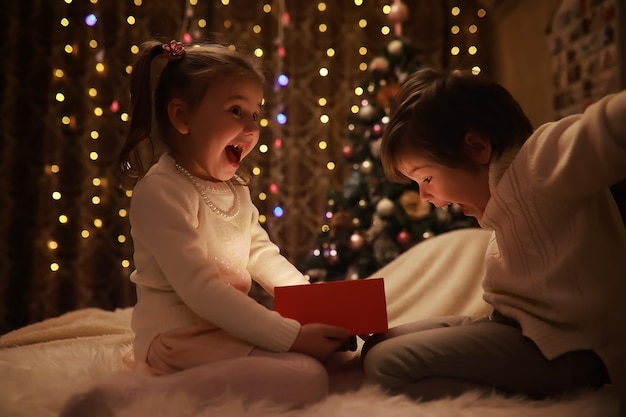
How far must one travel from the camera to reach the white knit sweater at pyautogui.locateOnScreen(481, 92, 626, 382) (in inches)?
37.4

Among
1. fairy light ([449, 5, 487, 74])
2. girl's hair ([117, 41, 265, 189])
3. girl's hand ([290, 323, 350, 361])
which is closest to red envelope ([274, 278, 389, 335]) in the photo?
girl's hand ([290, 323, 350, 361])

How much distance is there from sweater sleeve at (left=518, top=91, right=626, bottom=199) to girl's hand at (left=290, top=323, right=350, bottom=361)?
0.44m

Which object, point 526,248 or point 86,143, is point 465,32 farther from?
point 526,248

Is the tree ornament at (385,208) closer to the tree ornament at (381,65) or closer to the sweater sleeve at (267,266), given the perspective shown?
the tree ornament at (381,65)

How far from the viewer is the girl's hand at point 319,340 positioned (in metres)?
1.05

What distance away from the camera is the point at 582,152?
0.91m

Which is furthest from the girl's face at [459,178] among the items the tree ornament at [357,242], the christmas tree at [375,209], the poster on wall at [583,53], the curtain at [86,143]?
the curtain at [86,143]

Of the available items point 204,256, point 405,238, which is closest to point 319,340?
point 204,256

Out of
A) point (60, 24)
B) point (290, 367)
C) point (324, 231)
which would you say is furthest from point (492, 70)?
point (290, 367)

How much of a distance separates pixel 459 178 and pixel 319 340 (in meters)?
0.41

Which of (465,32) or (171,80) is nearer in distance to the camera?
(171,80)

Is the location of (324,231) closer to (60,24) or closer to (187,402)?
(60,24)

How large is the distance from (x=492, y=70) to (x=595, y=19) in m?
1.24

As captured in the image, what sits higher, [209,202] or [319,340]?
[209,202]
